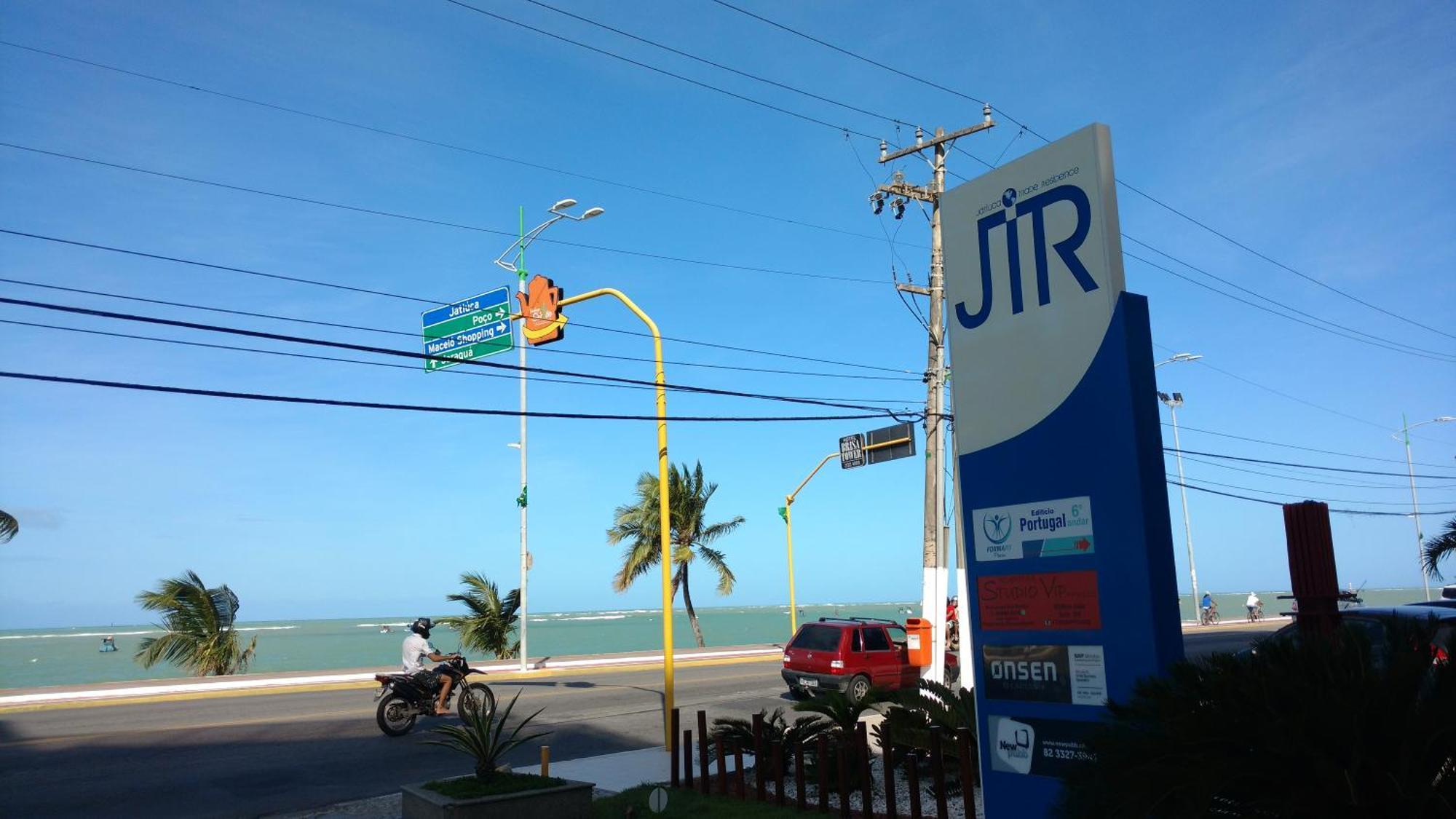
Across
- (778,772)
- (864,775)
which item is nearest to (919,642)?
(778,772)

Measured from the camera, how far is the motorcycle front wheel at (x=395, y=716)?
1677 cm

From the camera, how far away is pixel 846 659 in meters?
21.0

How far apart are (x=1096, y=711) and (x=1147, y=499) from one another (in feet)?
4.60

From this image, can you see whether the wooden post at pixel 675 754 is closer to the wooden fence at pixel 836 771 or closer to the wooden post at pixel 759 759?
the wooden fence at pixel 836 771

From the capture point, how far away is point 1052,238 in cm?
709

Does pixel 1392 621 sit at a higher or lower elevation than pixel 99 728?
higher

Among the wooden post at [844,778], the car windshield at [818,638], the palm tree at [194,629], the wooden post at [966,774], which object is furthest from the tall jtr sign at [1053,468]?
the palm tree at [194,629]

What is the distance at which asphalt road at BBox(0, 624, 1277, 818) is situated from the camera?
1223 centimetres

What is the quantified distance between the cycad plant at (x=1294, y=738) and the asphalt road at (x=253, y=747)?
15.3 feet

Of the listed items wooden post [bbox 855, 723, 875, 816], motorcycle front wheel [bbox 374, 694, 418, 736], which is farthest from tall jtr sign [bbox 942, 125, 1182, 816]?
motorcycle front wheel [bbox 374, 694, 418, 736]

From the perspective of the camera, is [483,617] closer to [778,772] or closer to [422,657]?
[422,657]

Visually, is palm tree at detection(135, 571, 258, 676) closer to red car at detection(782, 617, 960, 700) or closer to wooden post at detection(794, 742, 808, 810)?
red car at detection(782, 617, 960, 700)

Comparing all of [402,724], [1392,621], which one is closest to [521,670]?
[402,724]

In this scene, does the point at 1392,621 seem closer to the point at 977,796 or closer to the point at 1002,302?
the point at 1002,302
